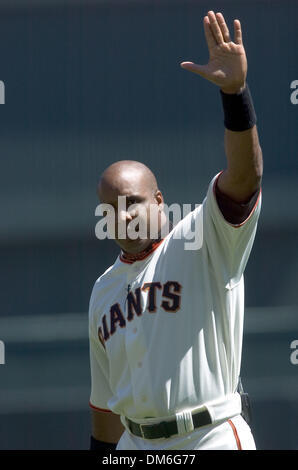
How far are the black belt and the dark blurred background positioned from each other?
6.86 ft

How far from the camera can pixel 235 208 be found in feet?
5.96

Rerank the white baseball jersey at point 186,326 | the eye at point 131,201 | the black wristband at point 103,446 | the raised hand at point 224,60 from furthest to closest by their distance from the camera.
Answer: the black wristband at point 103,446 < the eye at point 131,201 < the white baseball jersey at point 186,326 < the raised hand at point 224,60

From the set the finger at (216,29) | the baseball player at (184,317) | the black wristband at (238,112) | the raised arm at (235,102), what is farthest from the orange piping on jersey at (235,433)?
the finger at (216,29)

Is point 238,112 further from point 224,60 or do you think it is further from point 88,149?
point 88,149

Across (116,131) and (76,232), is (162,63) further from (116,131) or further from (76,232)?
(76,232)

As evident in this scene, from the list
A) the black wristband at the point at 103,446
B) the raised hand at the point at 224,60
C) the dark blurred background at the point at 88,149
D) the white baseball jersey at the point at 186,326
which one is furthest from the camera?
the dark blurred background at the point at 88,149

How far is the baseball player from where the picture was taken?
1.84m

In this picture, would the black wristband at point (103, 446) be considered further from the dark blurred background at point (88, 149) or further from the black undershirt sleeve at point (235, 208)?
the dark blurred background at point (88, 149)

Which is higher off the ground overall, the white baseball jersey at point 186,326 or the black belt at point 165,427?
the white baseball jersey at point 186,326

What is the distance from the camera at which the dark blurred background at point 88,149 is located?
13.4 ft

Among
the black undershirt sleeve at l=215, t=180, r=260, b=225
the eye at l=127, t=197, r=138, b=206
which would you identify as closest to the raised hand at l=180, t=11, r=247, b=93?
the black undershirt sleeve at l=215, t=180, r=260, b=225

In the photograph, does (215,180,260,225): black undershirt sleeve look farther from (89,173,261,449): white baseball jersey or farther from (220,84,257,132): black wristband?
(220,84,257,132): black wristband

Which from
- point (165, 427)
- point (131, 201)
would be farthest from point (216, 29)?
point (165, 427)

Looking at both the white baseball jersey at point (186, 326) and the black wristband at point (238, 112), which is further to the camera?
the white baseball jersey at point (186, 326)
